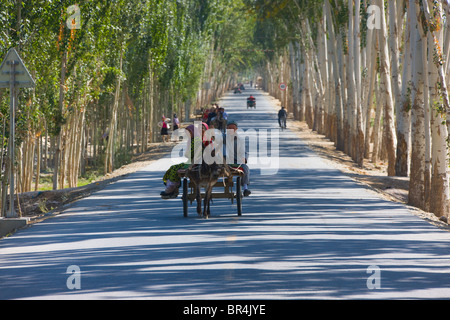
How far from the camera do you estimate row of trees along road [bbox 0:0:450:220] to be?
20984mm

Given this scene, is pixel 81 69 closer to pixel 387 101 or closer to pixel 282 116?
pixel 387 101

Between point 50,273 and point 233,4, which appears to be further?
point 233,4

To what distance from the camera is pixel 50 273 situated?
10.0 m

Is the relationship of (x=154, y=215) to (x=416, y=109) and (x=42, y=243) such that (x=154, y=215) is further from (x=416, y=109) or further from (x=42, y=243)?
(x=416, y=109)

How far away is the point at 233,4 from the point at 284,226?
7056 cm

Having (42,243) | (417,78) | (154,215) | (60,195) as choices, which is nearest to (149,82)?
(60,195)

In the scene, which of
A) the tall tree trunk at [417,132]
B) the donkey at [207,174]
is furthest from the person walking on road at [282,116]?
the donkey at [207,174]

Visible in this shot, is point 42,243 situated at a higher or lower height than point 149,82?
lower

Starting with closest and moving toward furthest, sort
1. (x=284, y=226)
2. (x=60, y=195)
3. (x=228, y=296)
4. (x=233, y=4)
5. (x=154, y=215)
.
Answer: (x=228, y=296) < (x=284, y=226) < (x=154, y=215) < (x=60, y=195) < (x=233, y=4)

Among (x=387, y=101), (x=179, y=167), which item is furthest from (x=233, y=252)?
(x=387, y=101)

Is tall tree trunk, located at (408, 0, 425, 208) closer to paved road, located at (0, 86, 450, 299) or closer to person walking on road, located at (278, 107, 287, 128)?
paved road, located at (0, 86, 450, 299)

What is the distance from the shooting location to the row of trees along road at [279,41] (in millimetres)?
20984

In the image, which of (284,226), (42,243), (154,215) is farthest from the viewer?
(154,215)

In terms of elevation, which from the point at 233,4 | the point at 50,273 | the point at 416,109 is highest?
Answer: the point at 233,4
